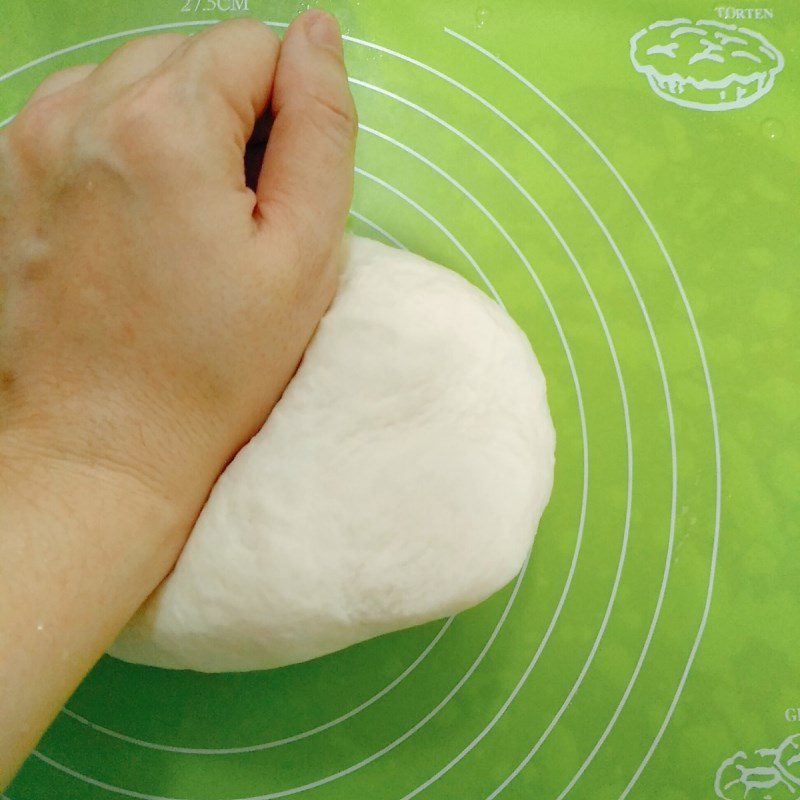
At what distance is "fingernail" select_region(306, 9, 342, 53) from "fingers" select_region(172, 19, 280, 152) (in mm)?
33

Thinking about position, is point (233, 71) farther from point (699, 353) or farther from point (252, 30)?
point (699, 353)

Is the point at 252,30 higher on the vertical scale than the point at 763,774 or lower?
higher

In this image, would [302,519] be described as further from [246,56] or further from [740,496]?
[740,496]

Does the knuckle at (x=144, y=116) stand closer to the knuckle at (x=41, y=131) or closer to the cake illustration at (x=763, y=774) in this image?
the knuckle at (x=41, y=131)

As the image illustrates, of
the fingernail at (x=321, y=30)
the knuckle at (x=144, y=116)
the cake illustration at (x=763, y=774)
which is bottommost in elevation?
the cake illustration at (x=763, y=774)

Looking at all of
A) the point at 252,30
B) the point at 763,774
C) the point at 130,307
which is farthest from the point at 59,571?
the point at 763,774

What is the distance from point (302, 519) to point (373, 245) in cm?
28

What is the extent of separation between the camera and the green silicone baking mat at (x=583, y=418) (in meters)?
0.82

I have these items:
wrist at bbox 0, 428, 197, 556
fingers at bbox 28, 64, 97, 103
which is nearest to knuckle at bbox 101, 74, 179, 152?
fingers at bbox 28, 64, 97, 103

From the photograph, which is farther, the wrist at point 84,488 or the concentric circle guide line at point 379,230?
the concentric circle guide line at point 379,230

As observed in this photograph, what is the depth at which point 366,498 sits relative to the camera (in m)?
0.62

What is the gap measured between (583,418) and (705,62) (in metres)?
0.45

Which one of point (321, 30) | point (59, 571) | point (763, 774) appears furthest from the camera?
point (763, 774)

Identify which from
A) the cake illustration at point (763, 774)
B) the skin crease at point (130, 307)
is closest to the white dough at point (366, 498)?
the skin crease at point (130, 307)
